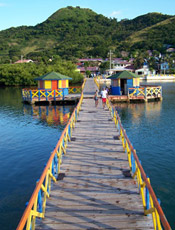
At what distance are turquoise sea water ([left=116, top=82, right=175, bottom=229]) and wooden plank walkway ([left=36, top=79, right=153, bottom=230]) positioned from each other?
2.27 m

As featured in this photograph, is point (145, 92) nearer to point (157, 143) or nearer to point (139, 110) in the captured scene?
point (139, 110)

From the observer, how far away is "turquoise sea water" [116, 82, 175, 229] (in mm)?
10664

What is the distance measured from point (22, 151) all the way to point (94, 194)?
405 inches

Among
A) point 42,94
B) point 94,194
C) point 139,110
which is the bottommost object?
point 94,194

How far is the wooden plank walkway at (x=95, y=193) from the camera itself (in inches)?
244

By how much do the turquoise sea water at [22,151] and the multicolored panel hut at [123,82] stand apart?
920 centimetres

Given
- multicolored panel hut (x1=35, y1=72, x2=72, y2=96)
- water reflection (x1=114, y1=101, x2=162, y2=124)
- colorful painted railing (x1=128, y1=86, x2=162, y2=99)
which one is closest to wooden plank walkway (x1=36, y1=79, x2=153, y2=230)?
water reflection (x1=114, y1=101, x2=162, y2=124)

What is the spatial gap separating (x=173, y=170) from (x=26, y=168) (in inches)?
322

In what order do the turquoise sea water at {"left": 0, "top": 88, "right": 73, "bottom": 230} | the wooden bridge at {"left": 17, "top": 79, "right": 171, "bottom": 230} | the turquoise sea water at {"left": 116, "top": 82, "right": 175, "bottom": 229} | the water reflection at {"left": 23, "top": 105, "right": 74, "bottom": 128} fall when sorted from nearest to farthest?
the wooden bridge at {"left": 17, "top": 79, "right": 171, "bottom": 230}, the turquoise sea water at {"left": 0, "top": 88, "right": 73, "bottom": 230}, the turquoise sea water at {"left": 116, "top": 82, "right": 175, "bottom": 229}, the water reflection at {"left": 23, "top": 105, "right": 74, "bottom": 128}

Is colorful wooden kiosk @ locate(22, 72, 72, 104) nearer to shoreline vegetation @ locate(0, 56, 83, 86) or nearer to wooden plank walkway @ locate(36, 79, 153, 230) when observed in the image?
wooden plank walkway @ locate(36, 79, 153, 230)

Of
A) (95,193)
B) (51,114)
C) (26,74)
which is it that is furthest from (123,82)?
(26,74)

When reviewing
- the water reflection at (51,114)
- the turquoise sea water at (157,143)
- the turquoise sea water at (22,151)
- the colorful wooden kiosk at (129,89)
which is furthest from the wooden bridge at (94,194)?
the colorful wooden kiosk at (129,89)

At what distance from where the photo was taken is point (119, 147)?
1191cm

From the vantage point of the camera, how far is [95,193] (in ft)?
25.0
